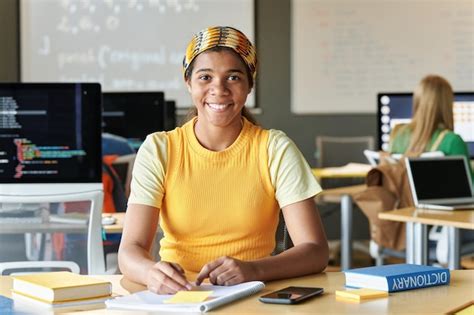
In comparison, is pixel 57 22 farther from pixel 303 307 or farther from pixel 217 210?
pixel 303 307

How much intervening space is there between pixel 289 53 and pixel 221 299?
20.1ft

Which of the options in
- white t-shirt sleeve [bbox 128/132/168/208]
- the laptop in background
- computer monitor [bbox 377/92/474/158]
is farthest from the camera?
computer monitor [bbox 377/92/474/158]

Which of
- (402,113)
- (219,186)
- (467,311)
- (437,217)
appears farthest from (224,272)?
(402,113)

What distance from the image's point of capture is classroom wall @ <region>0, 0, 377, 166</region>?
25.4 ft

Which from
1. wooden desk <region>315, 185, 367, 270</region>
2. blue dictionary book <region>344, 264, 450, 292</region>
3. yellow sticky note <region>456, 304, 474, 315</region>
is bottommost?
wooden desk <region>315, 185, 367, 270</region>

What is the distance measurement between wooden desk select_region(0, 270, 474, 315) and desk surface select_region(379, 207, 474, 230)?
176 centimetres

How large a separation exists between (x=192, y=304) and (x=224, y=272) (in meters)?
0.21

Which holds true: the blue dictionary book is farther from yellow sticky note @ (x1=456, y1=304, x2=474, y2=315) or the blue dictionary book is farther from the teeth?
the teeth

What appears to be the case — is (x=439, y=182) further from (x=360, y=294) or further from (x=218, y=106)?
(x=360, y=294)

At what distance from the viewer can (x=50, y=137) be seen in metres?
3.33

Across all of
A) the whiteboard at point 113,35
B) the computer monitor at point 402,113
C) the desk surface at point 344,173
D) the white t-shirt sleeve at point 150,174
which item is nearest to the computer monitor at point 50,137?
the white t-shirt sleeve at point 150,174

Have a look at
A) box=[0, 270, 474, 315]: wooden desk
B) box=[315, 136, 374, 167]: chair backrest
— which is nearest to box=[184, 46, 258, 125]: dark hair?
box=[0, 270, 474, 315]: wooden desk

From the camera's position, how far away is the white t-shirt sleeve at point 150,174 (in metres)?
2.24

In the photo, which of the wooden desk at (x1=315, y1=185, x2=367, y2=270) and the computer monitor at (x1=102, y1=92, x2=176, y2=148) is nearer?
the computer monitor at (x1=102, y1=92, x2=176, y2=148)
